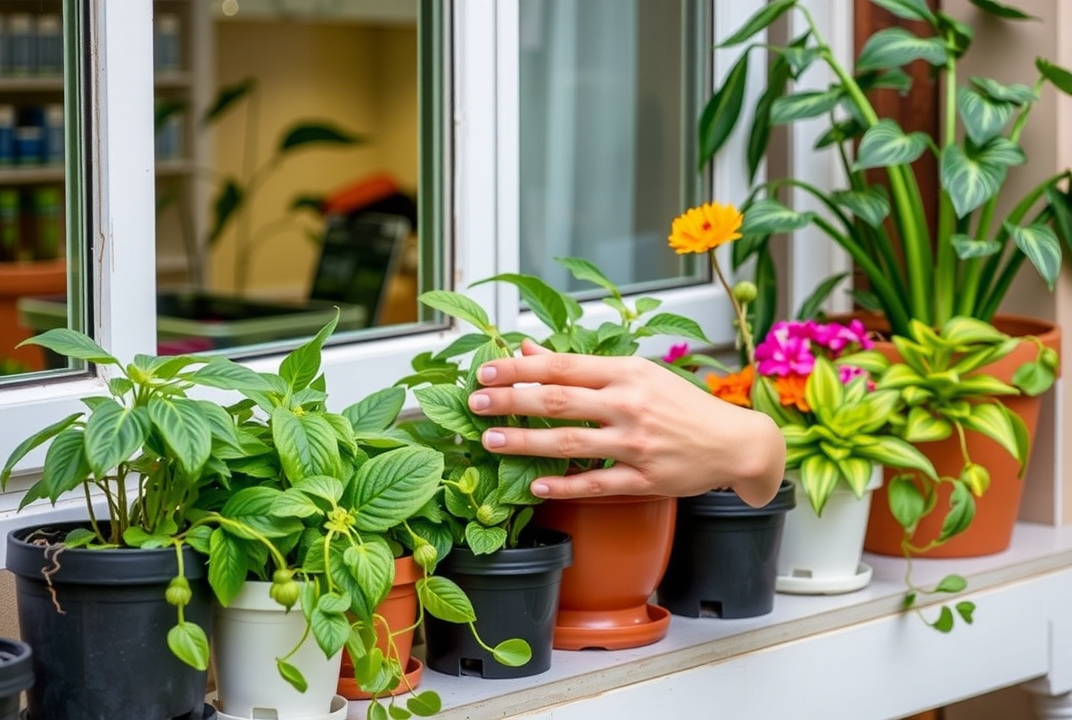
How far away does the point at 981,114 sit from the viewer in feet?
5.59

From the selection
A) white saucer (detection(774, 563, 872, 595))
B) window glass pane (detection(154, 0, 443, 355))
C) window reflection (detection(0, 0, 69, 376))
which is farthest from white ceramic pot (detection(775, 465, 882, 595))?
window reflection (detection(0, 0, 69, 376))

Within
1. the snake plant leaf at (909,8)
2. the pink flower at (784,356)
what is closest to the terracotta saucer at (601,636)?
the pink flower at (784,356)

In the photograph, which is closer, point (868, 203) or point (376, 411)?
point (376, 411)

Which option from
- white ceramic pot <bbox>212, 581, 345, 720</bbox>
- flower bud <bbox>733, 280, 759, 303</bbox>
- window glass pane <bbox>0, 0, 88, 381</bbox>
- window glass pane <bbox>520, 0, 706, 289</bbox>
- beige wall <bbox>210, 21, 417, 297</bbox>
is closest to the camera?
white ceramic pot <bbox>212, 581, 345, 720</bbox>

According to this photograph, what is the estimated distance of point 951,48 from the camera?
178 cm

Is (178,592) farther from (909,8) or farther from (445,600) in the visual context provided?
(909,8)

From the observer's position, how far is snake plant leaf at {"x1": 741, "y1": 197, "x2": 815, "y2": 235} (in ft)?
5.69

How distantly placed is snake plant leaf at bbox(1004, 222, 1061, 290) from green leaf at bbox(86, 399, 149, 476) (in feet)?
3.37

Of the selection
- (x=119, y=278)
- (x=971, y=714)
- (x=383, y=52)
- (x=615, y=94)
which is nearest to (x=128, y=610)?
(x=119, y=278)

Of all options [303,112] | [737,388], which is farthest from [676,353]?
[303,112]

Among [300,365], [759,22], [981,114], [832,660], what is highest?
[759,22]

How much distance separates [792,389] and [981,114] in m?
0.40

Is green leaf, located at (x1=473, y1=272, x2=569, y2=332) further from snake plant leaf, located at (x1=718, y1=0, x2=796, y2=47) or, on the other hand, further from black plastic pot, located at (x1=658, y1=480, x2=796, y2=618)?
snake plant leaf, located at (x1=718, y1=0, x2=796, y2=47)

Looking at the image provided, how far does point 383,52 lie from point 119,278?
5.69 metres
